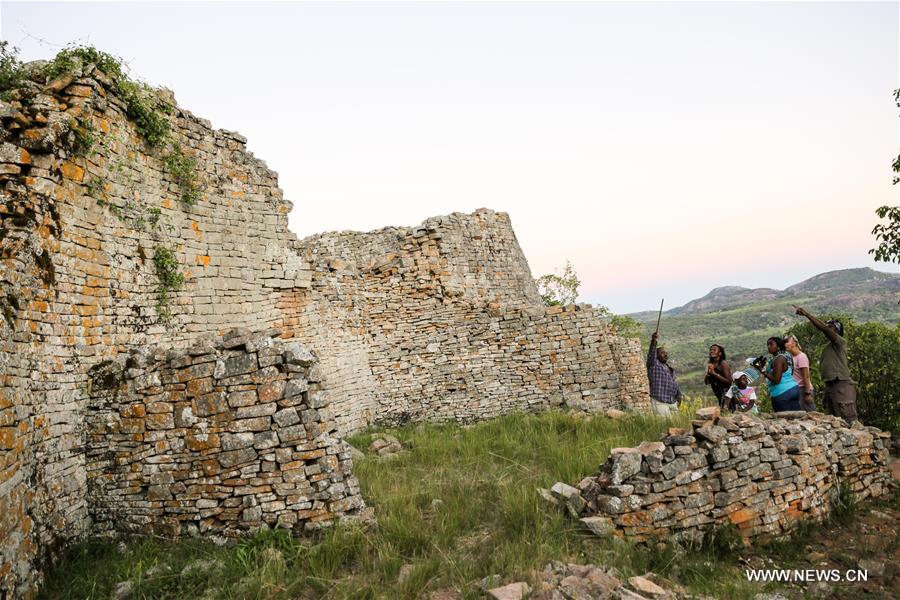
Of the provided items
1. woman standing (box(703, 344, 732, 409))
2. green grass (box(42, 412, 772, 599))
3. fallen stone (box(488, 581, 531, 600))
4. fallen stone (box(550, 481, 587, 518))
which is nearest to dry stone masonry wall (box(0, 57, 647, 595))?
green grass (box(42, 412, 772, 599))

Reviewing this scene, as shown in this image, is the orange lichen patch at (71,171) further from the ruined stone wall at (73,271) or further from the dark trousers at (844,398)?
the dark trousers at (844,398)

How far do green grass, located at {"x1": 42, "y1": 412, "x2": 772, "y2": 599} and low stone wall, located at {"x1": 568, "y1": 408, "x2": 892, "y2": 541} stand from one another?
0.95 ft

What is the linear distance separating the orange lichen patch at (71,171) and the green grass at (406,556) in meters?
3.98

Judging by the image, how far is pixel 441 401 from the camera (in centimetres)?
1139

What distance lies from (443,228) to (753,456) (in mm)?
8794

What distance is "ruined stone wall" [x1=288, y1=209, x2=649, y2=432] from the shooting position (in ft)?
35.2

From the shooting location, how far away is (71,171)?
5492mm

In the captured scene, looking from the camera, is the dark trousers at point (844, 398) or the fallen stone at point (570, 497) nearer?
the fallen stone at point (570, 497)

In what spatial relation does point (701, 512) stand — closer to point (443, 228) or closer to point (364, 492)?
point (364, 492)

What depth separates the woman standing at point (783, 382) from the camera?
7.42 m

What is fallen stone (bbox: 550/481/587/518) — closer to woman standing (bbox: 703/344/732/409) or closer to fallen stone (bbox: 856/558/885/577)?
fallen stone (bbox: 856/558/885/577)

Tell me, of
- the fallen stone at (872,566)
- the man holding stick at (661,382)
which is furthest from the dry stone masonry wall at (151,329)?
the fallen stone at (872,566)

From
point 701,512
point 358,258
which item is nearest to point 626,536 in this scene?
point 701,512

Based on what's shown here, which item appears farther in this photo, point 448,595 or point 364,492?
point 364,492
